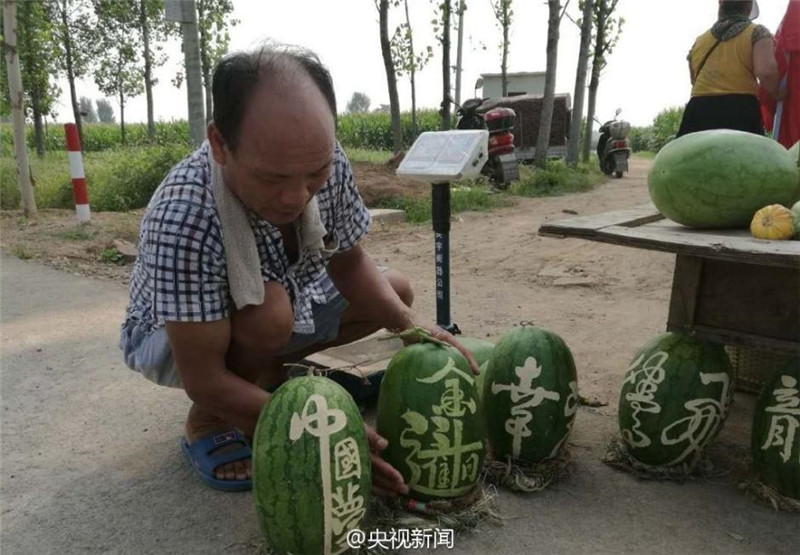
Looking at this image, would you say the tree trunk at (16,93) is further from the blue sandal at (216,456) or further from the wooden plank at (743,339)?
the wooden plank at (743,339)

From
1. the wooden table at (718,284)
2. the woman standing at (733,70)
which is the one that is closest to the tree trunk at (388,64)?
the woman standing at (733,70)

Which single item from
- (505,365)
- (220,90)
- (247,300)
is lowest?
(505,365)

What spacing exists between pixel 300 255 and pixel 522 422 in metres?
0.83

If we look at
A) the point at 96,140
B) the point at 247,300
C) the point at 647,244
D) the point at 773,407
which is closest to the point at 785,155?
the point at 647,244

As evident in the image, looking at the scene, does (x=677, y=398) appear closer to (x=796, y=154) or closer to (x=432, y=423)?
(x=432, y=423)

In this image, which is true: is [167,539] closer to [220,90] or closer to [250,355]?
[250,355]

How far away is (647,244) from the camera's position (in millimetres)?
1914

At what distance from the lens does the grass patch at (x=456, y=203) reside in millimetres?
7836

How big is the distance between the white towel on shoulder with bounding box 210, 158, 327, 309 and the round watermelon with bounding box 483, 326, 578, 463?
762mm

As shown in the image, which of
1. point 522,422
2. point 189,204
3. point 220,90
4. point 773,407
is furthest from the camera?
point 522,422

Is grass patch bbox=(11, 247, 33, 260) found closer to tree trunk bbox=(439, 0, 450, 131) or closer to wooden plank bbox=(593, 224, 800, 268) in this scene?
wooden plank bbox=(593, 224, 800, 268)

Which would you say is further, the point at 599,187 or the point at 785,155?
the point at 599,187

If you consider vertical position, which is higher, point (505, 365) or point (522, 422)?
point (505, 365)

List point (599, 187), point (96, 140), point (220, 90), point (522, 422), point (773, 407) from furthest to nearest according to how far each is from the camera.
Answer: point (96, 140) < point (599, 187) < point (522, 422) < point (773, 407) < point (220, 90)
